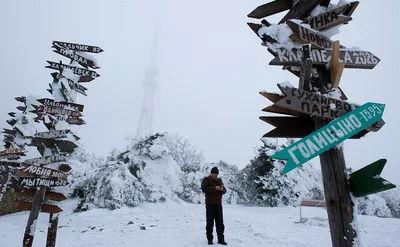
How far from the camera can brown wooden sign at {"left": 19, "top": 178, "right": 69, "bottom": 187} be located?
15.7 ft

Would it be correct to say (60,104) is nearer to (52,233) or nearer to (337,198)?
(52,233)

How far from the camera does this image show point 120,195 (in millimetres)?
11789

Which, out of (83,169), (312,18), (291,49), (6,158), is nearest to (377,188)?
(291,49)

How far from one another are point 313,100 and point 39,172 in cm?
524

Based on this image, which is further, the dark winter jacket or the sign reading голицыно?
the dark winter jacket

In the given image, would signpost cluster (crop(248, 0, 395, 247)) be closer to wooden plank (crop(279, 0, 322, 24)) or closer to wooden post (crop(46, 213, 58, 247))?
wooden plank (crop(279, 0, 322, 24))

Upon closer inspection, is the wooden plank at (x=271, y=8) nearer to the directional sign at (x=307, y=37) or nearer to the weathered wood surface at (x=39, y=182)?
the directional sign at (x=307, y=37)

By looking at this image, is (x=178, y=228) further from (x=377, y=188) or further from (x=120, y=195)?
(x=377, y=188)

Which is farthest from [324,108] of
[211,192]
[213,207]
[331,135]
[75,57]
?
[75,57]

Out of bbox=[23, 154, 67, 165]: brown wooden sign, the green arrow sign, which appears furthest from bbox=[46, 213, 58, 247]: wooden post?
the green arrow sign

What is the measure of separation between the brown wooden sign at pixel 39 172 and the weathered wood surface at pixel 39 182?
0.27 ft

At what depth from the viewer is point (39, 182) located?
4930 mm

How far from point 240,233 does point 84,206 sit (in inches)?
337

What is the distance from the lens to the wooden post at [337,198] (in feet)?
6.97
